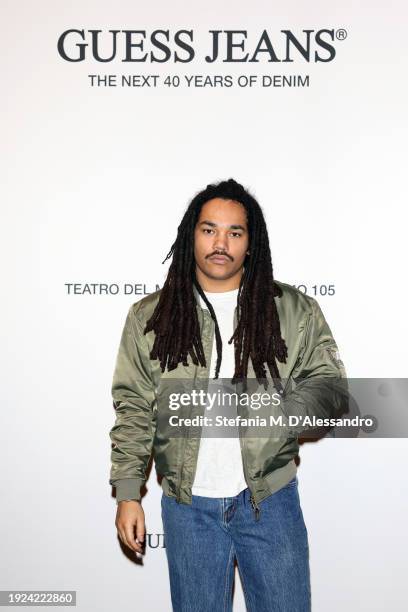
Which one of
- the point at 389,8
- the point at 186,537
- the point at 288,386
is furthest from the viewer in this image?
the point at 389,8

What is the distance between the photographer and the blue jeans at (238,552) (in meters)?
1.67

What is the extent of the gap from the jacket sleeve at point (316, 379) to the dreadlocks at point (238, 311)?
7cm

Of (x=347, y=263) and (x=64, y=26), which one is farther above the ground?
(x=64, y=26)

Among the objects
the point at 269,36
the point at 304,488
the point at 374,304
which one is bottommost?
the point at 304,488

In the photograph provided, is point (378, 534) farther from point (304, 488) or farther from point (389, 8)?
point (389, 8)

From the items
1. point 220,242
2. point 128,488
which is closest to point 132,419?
point 128,488

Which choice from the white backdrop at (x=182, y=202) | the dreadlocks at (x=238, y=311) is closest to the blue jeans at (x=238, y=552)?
the dreadlocks at (x=238, y=311)

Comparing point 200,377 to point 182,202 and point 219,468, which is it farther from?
point 182,202

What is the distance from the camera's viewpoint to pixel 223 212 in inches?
73.0

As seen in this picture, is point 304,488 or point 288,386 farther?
point 304,488

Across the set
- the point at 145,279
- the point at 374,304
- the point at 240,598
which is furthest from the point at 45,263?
the point at 240,598

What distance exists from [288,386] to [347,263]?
64 cm

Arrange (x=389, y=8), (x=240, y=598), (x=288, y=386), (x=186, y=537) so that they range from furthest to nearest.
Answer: (x=240, y=598) → (x=389, y=8) → (x=288, y=386) → (x=186, y=537)

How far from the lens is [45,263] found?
231 centimetres
